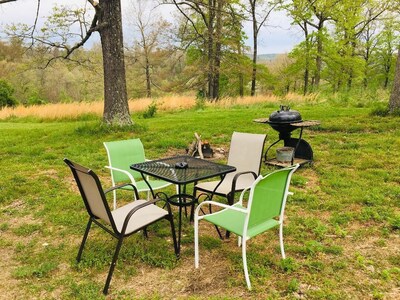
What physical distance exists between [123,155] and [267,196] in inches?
79.3

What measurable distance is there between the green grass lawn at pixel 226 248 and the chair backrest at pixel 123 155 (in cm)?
69

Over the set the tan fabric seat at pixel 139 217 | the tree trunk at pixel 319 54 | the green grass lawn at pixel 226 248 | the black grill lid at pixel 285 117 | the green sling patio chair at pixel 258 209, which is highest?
the tree trunk at pixel 319 54

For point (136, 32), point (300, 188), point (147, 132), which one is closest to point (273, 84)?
point (136, 32)

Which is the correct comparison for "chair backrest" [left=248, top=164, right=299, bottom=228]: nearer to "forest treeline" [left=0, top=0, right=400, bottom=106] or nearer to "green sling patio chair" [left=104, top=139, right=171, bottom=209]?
"green sling patio chair" [left=104, top=139, right=171, bottom=209]

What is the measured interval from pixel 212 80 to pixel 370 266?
1680 centimetres

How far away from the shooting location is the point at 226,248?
2820 millimetres

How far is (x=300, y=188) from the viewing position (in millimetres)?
4285

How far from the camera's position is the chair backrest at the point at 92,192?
2178mm

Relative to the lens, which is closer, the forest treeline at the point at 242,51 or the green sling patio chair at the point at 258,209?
the green sling patio chair at the point at 258,209

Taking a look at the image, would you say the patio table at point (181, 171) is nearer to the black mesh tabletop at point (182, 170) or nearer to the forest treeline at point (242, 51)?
the black mesh tabletop at point (182, 170)

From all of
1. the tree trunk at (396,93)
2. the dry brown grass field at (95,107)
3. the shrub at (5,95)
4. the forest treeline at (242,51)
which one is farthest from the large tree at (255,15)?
the shrub at (5,95)

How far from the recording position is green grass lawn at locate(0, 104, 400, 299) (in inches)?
89.0

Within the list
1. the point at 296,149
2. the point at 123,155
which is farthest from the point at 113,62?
the point at 296,149

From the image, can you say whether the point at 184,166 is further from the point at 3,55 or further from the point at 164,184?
the point at 3,55
